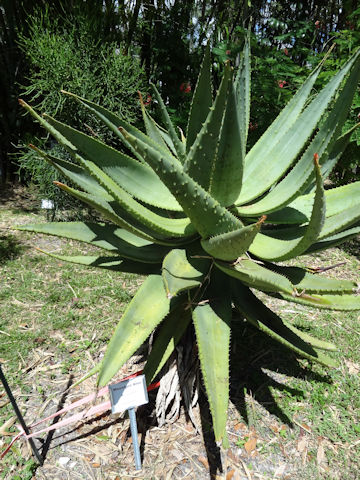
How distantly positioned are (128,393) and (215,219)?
2.87ft

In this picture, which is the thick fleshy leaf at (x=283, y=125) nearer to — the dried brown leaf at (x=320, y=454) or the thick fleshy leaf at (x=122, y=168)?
the thick fleshy leaf at (x=122, y=168)

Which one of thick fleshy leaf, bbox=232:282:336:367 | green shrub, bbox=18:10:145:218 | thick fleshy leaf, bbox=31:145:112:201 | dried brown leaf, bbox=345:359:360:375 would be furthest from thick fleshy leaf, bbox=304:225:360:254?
green shrub, bbox=18:10:145:218

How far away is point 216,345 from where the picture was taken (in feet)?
4.08

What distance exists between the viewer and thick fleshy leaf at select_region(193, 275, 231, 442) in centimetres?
114

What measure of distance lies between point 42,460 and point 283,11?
36.4 feet

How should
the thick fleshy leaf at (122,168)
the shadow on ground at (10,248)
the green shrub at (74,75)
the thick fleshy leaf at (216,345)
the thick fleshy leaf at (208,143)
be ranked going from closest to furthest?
the thick fleshy leaf at (208,143) < the thick fleshy leaf at (216,345) < the thick fleshy leaf at (122,168) < the shadow on ground at (10,248) < the green shrub at (74,75)

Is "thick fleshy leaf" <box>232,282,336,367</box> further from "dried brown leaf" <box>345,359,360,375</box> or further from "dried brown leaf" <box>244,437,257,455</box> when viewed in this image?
"dried brown leaf" <box>345,359,360,375</box>

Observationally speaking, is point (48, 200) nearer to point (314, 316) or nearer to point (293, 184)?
point (314, 316)

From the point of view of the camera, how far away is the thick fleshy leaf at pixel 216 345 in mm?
1141

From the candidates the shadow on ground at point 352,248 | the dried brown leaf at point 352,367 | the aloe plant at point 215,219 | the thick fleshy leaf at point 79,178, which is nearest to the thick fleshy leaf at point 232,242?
the aloe plant at point 215,219

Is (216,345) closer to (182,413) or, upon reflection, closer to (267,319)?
(267,319)

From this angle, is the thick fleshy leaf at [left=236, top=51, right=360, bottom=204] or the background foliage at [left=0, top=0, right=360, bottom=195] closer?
the thick fleshy leaf at [left=236, top=51, right=360, bottom=204]

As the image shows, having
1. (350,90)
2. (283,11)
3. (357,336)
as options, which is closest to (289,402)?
(357,336)

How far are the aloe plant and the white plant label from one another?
0.24 ft
